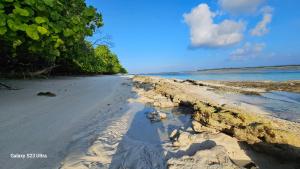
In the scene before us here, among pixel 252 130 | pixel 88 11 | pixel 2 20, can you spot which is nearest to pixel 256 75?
pixel 88 11

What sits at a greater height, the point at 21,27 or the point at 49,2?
the point at 49,2

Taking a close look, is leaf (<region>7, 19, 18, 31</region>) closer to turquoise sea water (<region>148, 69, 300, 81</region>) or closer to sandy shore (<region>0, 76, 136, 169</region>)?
sandy shore (<region>0, 76, 136, 169</region>)

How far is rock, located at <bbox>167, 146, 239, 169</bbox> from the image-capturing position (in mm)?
2715

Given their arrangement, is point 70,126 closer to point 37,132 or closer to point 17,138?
point 37,132

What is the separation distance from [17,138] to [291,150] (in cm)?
396

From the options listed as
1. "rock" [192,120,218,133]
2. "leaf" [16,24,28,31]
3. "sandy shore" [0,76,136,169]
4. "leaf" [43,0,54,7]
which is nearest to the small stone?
"rock" [192,120,218,133]

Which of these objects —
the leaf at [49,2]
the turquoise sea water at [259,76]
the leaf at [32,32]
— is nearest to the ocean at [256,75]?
the turquoise sea water at [259,76]

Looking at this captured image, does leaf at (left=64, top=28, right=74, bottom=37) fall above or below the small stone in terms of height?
above

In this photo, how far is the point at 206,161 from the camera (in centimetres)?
283

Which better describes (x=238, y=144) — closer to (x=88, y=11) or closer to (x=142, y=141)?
(x=142, y=141)

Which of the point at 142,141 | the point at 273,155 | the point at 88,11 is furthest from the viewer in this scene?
the point at 88,11

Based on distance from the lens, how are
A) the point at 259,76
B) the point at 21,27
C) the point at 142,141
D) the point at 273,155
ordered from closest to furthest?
the point at 273,155 < the point at 142,141 < the point at 21,27 < the point at 259,76

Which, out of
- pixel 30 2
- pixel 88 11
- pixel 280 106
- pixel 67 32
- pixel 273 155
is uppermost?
pixel 88 11

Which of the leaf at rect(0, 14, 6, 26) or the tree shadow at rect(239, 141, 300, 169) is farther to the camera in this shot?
the leaf at rect(0, 14, 6, 26)
